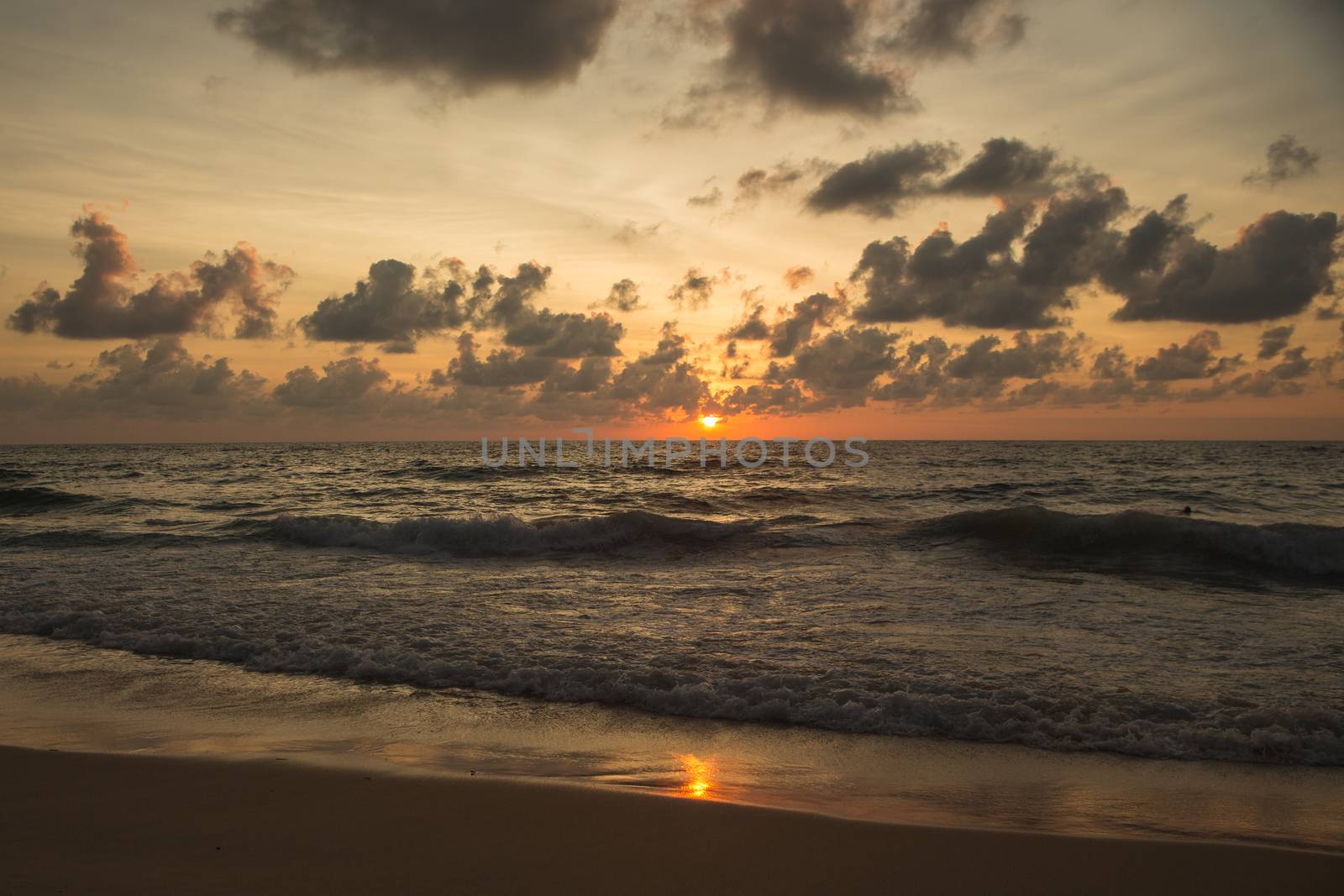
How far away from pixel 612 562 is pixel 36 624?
10.0 m

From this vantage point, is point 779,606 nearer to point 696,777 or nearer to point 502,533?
point 696,777

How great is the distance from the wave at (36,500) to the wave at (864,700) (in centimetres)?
2525

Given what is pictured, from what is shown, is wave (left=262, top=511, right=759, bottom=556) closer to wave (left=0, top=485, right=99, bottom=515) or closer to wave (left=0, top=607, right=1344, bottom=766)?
wave (left=0, top=607, right=1344, bottom=766)

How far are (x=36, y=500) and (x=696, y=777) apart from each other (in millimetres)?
35355

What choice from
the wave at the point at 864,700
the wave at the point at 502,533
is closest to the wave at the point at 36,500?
the wave at the point at 502,533

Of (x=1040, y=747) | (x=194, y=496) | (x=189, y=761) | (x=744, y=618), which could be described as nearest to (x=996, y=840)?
(x=1040, y=747)

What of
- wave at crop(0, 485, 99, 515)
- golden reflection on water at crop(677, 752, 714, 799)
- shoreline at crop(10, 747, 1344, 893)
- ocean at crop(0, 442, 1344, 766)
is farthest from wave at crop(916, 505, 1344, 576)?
wave at crop(0, 485, 99, 515)

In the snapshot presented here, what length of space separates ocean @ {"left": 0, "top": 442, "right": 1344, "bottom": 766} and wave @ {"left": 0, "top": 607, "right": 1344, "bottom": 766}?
3cm

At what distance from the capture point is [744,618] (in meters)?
11.4

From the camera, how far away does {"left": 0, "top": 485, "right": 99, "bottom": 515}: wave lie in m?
29.2

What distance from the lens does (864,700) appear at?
7699mm

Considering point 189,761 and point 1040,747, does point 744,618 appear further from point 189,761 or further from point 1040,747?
point 189,761

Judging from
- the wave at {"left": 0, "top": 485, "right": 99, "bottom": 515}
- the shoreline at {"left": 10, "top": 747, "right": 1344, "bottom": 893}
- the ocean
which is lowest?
the wave at {"left": 0, "top": 485, "right": 99, "bottom": 515}

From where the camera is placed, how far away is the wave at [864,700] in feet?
22.2
